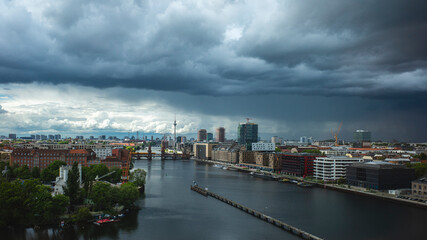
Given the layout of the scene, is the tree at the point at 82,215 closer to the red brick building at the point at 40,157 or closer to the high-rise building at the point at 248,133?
the red brick building at the point at 40,157

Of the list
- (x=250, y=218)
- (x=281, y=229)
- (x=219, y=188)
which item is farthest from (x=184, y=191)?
(x=281, y=229)

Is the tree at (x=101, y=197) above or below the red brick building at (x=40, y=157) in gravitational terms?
below

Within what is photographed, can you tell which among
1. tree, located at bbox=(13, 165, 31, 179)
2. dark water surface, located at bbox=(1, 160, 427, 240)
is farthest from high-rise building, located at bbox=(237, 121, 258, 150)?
tree, located at bbox=(13, 165, 31, 179)

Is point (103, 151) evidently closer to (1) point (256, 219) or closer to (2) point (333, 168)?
(2) point (333, 168)

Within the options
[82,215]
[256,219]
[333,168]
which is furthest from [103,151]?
[256,219]

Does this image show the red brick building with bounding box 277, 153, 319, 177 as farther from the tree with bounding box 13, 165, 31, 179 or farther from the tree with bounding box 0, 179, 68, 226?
the tree with bounding box 0, 179, 68, 226

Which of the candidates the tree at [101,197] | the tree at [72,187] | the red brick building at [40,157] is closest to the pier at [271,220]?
the tree at [101,197]

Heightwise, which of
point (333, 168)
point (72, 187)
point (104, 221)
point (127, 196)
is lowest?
point (104, 221)

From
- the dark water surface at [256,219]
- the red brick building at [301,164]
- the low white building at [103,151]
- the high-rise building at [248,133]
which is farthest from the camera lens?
the high-rise building at [248,133]
